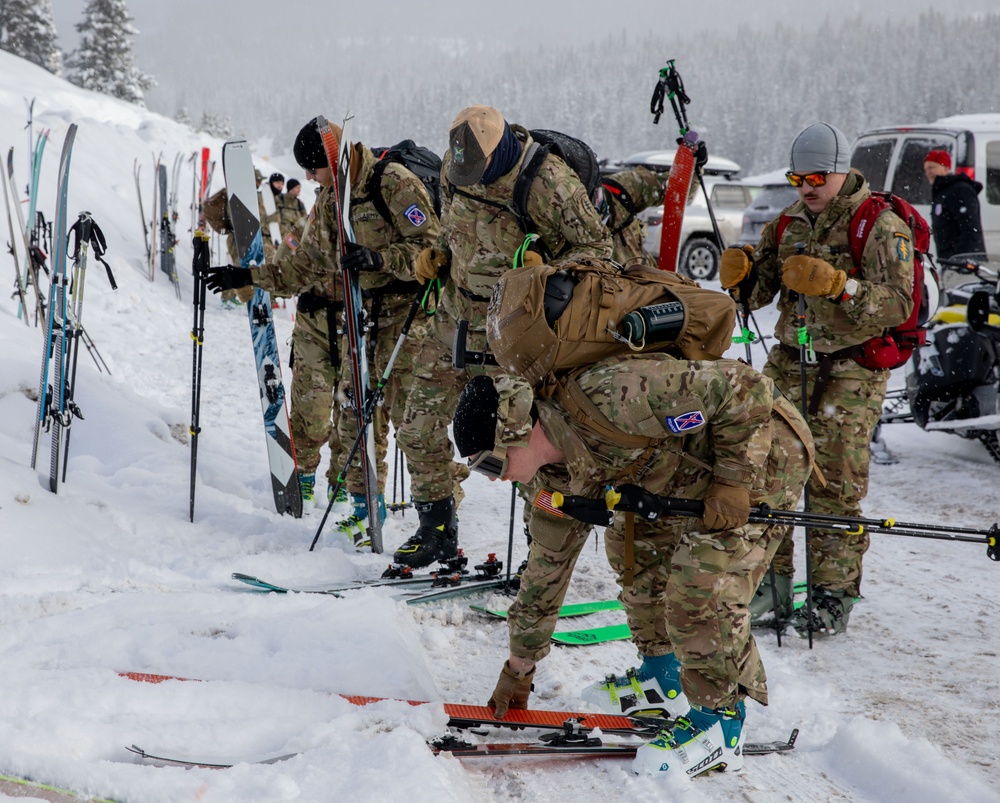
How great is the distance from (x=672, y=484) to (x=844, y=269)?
1.88 meters

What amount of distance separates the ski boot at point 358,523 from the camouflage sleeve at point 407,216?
4.79ft

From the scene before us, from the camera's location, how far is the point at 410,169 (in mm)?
5180

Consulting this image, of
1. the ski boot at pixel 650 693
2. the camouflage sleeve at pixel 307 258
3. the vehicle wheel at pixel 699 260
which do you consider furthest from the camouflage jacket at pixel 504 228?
the vehicle wheel at pixel 699 260

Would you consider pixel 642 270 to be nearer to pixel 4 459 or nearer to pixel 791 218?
pixel 791 218

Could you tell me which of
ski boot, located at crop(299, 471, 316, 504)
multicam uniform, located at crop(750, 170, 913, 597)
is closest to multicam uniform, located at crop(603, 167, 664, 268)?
multicam uniform, located at crop(750, 170, 913, 597)

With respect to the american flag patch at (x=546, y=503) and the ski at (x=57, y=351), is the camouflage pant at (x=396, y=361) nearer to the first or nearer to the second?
the ski at (x=57, y=351)

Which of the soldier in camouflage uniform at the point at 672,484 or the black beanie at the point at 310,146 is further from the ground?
the black beanie at the point at 310,146

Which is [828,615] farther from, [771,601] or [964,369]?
[964,369]

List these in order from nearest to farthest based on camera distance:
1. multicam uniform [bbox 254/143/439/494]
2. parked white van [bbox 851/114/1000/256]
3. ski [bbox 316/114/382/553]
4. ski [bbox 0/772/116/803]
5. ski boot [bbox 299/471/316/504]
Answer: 1. ski [bbox 0/772/116/803]
2. ski [bbox 316/114/382/553]
3. multicam uniform [bbox 254/143/439/494]
4. ski boot [bbox 299/471/316/504]
5. parked white van [bbox 851/114/1000/256]

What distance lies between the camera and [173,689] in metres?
2.86

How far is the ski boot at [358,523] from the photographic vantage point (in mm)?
5238

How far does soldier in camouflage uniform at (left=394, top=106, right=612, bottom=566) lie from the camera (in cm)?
384

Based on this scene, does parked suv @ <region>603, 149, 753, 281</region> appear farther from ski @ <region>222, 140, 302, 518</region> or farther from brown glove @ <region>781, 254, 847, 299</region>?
brown glove @ <region>781, 254, 847, 299</region>

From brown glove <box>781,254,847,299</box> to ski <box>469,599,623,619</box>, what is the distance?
1.84m
